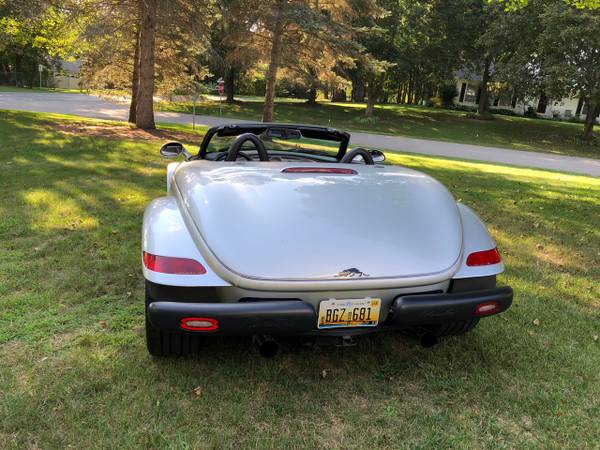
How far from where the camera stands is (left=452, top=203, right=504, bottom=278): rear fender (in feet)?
8.46

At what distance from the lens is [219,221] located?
2447 mm

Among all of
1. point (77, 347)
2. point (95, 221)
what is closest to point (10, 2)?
point (95, 221)

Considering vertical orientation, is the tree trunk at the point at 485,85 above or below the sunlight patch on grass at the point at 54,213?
above

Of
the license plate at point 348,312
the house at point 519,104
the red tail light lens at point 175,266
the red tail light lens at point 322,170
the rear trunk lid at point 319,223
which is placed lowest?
the license plate at point 348,312

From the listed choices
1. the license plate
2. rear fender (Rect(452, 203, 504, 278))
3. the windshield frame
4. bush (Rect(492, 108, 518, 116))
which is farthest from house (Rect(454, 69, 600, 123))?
the license plate

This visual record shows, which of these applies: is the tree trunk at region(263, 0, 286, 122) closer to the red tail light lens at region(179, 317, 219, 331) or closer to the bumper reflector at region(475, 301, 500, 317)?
the bumper reflector at region(475, 301, 500, 317)

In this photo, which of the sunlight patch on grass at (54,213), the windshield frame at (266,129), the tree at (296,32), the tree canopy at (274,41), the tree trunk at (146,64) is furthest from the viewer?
the tree at (296,32)

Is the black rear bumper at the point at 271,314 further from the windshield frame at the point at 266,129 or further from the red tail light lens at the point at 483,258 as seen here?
the windshield frame at the point at 266,129

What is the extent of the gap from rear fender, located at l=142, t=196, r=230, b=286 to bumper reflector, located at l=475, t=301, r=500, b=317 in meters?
1.30

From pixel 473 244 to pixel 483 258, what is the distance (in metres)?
0.10

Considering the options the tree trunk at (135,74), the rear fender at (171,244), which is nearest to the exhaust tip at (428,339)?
the rear fender at (171,244)

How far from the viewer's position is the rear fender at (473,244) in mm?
2578

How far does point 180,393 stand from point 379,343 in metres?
1.29

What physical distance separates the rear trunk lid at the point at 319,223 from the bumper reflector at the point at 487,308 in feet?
0.87
